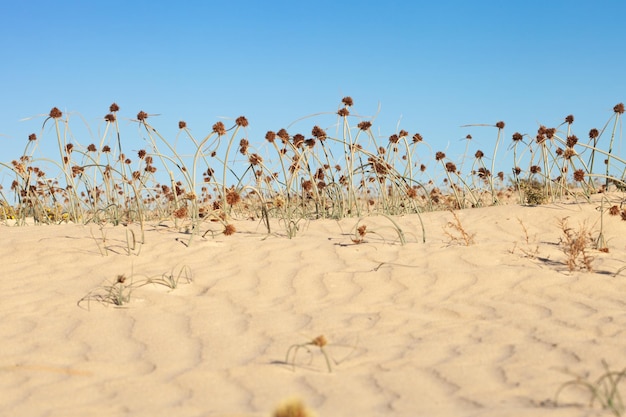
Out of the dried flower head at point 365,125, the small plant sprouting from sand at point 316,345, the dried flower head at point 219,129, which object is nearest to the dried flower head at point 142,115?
the dried flower head at point 219,129

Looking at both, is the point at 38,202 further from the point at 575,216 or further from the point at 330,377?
the point at 330,377

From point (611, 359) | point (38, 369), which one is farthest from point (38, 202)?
point (611, 359)

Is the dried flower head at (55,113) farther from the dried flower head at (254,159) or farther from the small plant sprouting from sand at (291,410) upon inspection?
the small plant sprouting from sand at (291,410)

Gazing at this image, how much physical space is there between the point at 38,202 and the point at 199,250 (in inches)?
177

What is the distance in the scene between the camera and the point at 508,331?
329 centimetres

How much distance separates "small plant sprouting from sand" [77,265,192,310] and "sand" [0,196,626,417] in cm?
4

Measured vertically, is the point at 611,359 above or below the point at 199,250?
below

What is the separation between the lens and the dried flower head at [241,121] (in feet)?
20.8

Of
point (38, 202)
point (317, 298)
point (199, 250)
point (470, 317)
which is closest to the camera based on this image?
point (470, 317)

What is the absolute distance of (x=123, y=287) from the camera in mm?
4320

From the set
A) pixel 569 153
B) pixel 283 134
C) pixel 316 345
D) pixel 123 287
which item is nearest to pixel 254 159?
pixel 283 134

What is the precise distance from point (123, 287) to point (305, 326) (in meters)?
1.42

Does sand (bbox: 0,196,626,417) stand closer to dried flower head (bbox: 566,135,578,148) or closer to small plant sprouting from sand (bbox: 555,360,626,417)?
small plant sprouting from sand (bbox: 555,360,626,417)

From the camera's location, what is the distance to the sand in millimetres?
2445
